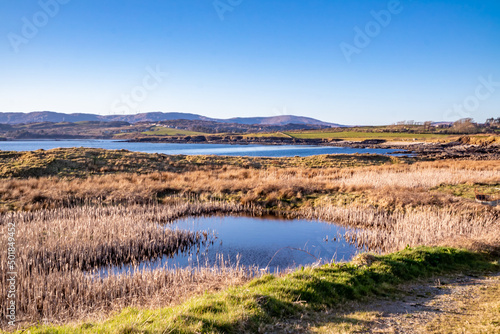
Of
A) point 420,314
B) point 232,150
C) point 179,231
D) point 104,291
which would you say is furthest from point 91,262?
point 232,150

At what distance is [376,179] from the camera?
29.1 meters

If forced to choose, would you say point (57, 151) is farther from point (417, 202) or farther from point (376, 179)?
point (417, 202)

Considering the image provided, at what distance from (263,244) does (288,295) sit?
331 inches

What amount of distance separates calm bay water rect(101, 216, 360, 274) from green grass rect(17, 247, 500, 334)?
10.2ft

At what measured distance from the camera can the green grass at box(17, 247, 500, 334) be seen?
6.03m

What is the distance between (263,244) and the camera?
16359mm

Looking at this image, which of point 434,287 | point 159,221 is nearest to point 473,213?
point 434,287

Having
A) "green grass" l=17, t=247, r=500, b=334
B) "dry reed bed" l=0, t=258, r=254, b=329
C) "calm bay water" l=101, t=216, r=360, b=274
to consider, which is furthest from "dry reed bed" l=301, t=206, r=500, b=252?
"dry reed bed" l=0, t=258, r=254, b=329

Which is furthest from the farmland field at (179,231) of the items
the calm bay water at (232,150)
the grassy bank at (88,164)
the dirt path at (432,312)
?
the calm bay water at (232,150)

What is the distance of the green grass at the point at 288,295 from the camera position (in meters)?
6.03

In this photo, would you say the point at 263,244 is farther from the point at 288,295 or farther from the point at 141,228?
the point at 288,295

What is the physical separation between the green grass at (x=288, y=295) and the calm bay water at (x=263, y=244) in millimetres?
3115

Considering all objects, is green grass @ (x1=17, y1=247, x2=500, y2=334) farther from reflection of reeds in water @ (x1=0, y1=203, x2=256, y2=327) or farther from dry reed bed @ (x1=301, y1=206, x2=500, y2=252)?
dry reed bed @ (x1=301, y1=206, x2=500, y2=252)

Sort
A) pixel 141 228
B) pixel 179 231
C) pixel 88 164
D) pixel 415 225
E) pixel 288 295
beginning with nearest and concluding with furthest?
pixel 288 295
pixel 141 228
pixel 415 225
pixel 179 231
pixel 88 164
